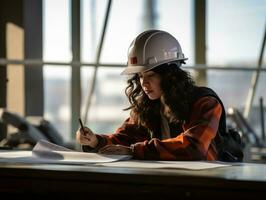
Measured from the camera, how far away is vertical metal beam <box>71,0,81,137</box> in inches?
293

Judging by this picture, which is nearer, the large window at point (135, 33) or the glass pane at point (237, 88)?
the large window at point (135, 33)

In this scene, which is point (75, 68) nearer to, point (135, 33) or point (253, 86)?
point (135, 33)

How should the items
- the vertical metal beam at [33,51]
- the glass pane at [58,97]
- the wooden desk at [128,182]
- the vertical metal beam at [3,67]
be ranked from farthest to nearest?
the glass pane at [58,97]
the vertical metal beam at [33,51]
the vertical metal beam at [3,67]
the wooden desk at [128,182]

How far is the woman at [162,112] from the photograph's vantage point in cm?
264

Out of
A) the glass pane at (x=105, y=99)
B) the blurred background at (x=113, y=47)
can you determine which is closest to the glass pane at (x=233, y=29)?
the blurred background at (x=113, y=47)

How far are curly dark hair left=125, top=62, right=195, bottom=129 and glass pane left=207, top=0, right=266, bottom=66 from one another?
4520 millimetres

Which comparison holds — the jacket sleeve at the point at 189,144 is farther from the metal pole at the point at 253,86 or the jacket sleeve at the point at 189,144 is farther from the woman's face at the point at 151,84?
the metal pole at the point at 253,86

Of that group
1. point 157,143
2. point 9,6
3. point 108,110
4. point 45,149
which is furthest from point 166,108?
point 108,110

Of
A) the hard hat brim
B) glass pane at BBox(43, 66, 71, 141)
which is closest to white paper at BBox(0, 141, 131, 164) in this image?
the hard hat brim

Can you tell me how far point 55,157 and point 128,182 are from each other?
2.18 feet

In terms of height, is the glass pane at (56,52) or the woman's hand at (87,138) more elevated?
the glass pane at (56,52)

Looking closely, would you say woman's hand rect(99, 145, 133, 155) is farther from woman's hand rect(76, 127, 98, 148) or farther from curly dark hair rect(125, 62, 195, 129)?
curly dark hair rect(125, 62, 195, 129)

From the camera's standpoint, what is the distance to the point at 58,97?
25.7 feet

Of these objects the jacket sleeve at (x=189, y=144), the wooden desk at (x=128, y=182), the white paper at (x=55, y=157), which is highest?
the jacket sleeve at (x=189, y=144)
